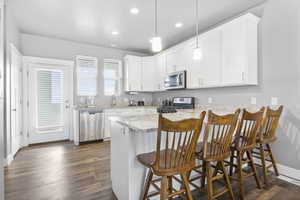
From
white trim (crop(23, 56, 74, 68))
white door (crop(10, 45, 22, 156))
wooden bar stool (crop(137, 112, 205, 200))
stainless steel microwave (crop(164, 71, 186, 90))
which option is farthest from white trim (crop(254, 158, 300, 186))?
white trim (crop(23, 56, 74, 68))

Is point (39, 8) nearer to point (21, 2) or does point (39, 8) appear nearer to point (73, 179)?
point (21, 2)

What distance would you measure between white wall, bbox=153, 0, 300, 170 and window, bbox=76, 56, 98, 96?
398 centimetres

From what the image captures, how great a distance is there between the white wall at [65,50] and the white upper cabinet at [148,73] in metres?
0.81

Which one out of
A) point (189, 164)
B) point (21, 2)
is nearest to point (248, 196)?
point (189, 164)

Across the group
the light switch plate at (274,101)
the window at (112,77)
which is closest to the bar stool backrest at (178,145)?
the light switch plate at (274,101)

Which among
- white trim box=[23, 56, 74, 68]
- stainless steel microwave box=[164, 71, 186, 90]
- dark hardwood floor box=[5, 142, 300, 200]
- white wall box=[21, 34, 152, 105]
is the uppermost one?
white wall box=[21, 34, 152, 105]

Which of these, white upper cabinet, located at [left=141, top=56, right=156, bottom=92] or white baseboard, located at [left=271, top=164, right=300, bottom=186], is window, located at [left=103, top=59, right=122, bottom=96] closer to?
white upper cabinet, located at [left=141, top=56, right=156, bottom=92]

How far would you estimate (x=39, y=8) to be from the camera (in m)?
2.72

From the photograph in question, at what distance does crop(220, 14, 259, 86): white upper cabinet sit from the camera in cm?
247

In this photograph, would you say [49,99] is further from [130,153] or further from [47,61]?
[130,153]

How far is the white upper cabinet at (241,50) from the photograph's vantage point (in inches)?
97.1

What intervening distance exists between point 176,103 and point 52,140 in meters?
3.49

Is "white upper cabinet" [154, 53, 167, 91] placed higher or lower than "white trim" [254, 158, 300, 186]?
higher

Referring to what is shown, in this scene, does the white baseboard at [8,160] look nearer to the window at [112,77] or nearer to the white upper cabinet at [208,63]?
the window at [112,77]
